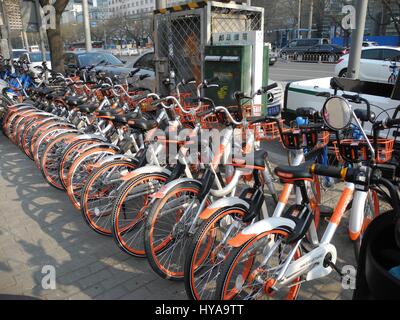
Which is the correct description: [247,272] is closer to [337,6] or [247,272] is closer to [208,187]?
[208,187]

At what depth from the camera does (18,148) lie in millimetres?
6535

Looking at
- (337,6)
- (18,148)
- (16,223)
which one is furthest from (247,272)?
(337,6)

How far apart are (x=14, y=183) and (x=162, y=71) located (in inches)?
128

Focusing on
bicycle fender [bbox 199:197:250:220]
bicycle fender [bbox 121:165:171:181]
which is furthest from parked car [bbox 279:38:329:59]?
bicycle fender [bbox 199:197:250:220]

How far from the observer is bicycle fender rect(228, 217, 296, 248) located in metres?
2.09

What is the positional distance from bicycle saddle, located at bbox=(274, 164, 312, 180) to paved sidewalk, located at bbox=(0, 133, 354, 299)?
A: 110 centimetres

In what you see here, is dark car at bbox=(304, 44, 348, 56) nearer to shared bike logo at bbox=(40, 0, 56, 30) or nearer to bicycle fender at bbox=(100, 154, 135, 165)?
shared bike logo at bbox=(40, 0, 56, 30)

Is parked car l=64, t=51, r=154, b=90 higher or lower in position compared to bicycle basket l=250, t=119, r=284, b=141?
higher

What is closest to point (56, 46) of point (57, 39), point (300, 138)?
point (57, 39)

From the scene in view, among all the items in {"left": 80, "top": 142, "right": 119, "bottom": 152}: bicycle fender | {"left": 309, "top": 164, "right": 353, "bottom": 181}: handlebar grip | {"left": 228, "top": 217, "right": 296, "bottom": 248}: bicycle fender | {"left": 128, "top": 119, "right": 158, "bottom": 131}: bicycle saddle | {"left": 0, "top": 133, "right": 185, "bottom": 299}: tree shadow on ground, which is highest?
{"left": 128, "top": 119, "right": 158, "bottom": 131}: bicycle saddle

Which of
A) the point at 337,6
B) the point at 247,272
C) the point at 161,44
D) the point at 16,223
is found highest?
the point at 337,6

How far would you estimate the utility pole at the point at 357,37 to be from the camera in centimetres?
519

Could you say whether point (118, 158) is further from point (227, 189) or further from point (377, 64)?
point (377, 64)
